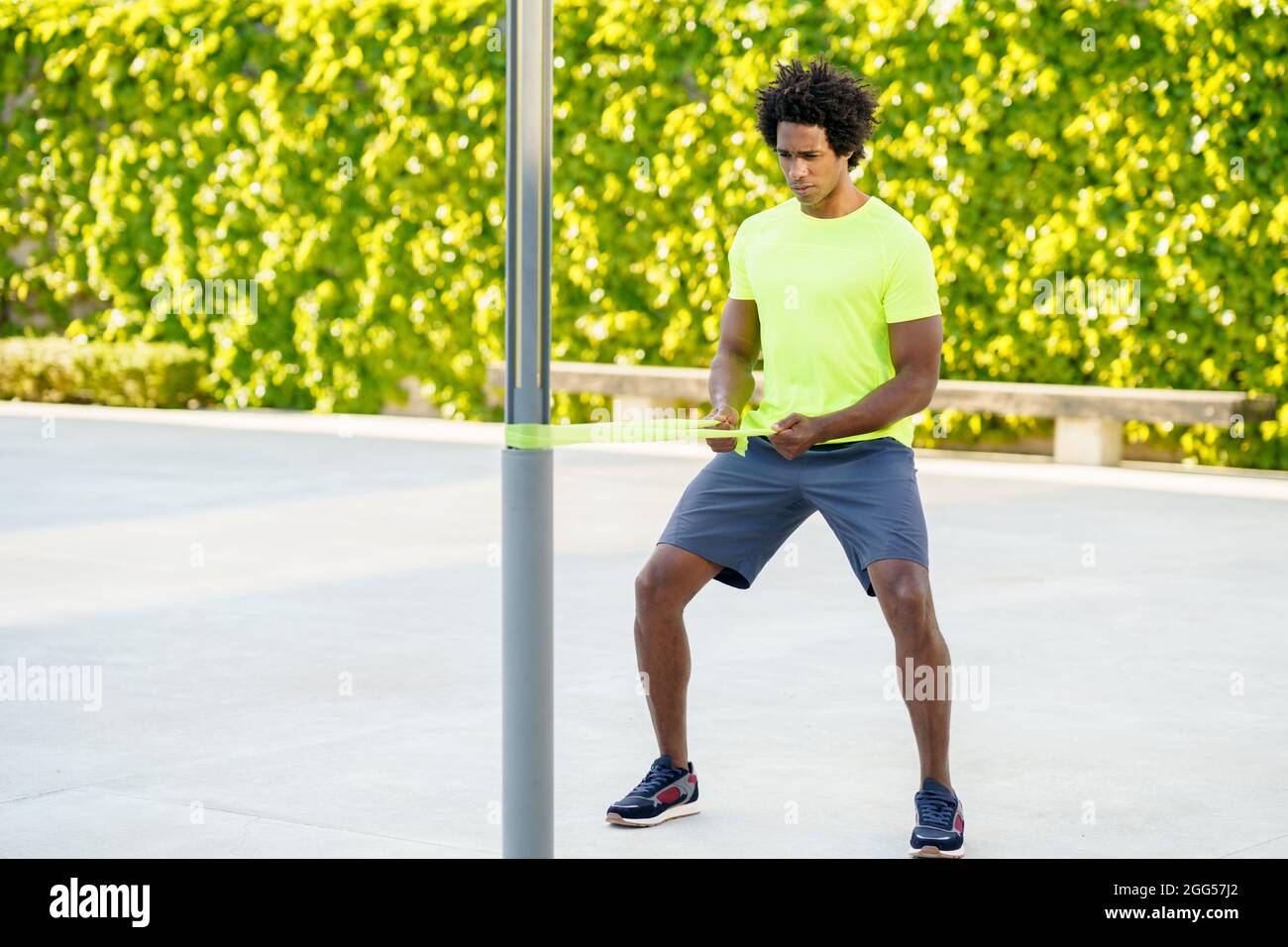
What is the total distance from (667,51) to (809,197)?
9497 millimetres

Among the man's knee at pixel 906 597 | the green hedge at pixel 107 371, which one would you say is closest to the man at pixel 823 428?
the man's knee at pixel 906 597

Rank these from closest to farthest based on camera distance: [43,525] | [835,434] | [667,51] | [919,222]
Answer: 1. [835,434]
2. [43,525]
3. [919,222]
4. [667,51]

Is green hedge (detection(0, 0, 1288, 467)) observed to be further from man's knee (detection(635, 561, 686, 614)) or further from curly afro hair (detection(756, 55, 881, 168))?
man's knee (detection(635, 561, 686, 614))

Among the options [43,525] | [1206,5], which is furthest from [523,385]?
[1206,5]

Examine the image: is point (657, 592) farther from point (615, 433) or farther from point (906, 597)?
point (615, 433)

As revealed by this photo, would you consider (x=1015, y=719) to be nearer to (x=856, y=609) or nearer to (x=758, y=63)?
(x=856, y=609)

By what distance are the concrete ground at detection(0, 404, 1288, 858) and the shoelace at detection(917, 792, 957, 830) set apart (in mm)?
106

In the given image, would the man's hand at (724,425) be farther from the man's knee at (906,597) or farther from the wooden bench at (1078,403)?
the wooden bench at (1078,403)

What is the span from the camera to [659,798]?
5125mm

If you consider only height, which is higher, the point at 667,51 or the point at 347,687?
the point at 667,51

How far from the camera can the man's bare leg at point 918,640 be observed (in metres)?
4.88

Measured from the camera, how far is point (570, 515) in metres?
10.5

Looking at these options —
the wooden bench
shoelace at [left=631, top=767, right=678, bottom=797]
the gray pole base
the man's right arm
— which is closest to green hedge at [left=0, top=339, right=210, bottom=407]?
the wooden bench

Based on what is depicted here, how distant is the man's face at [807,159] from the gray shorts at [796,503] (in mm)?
625
